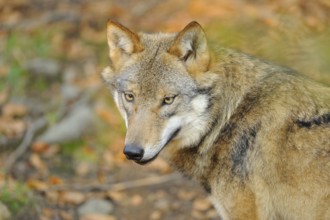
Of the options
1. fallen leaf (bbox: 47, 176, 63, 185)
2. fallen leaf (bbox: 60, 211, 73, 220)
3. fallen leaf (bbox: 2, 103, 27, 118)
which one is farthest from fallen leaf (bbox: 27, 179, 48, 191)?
Answer: fallen leaf (bbox: 2, 103, 27, 118)

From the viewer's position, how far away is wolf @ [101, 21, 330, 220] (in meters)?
5.00

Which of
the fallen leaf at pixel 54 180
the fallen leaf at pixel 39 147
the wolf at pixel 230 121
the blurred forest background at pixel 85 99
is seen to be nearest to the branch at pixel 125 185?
the blurred forest background at pixel 85 99

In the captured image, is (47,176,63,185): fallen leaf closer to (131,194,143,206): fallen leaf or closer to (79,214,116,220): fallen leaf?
(79,214,116,220): fallen leaf

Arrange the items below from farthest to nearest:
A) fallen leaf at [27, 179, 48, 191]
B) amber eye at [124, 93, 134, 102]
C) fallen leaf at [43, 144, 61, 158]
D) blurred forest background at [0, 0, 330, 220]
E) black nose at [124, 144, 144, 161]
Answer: fallen leaf at [43, 144, 61, 158], fallen leaf at [27, 179, 48, 191], blurred forest background at [0, 0, 330, 220], amber eye at [124, 93, 134, 102], black nose at [124, 144, 144, 161]

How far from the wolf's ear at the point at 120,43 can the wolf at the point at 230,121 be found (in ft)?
0.03

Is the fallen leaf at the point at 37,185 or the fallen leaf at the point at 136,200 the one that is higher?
the fallen leaf at the point at 37,185

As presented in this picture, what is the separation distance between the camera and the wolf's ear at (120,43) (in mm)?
5429

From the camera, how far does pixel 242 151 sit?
518cm

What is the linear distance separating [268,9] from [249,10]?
30 centimetres

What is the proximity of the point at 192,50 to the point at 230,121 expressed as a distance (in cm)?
70

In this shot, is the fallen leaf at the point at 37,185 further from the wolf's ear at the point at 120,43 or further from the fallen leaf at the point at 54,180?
the wolf's ear at the point at 120,43

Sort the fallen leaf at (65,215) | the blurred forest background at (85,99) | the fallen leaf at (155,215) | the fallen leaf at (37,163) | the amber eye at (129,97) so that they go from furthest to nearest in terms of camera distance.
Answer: the fallen leaf at (37,163) → the fallen leaf at (155,215) → the fallen leaf at (65,215) → the blurred forest background at (85,99) → the amber eye at (129,97)

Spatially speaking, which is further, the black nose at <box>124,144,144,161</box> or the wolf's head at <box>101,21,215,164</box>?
the wolf's head at <box>101,21,215,164</box>

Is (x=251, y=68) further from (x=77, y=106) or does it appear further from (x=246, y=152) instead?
(x=77, y=106)
